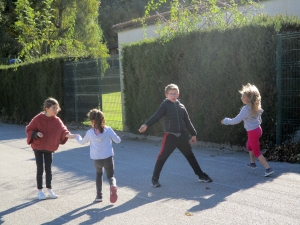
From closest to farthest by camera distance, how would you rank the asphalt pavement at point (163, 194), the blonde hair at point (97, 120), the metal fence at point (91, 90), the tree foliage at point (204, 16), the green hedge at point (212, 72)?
the asphalt pavement at point (163, 194)
the blonde hair at point (97, 120)
the green hedge at point (212, 72)
the tree foliage at point (204, 16)
the metal fence at point (91, 90)

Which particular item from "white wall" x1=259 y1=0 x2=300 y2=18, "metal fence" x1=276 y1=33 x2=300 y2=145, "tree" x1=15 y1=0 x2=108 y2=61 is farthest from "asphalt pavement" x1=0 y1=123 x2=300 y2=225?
"tree" x1=15 y1=0 x2=108 y2=61

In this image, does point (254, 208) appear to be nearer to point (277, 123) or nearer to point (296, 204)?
point (296, 204)

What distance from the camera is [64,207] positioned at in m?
6.91

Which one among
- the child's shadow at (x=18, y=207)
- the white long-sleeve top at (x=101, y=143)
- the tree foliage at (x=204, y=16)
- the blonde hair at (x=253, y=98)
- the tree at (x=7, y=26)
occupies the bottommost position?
the child's shadow at (x=18, y=207)

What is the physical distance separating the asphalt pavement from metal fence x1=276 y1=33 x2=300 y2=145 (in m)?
0.97

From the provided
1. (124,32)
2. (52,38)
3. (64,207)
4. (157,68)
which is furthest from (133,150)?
(52,38)

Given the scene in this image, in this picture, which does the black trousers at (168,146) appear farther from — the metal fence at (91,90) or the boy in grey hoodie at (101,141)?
the metal fence at (91,90)

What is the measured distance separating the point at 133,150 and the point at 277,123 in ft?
12.2

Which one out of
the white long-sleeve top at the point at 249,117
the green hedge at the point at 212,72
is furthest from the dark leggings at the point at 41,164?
the green hedge at the point at 212,72

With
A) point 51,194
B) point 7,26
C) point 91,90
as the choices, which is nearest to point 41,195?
point 51,194

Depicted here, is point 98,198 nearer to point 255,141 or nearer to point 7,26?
point 255,141

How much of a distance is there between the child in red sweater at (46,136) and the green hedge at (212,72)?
451 centimetres

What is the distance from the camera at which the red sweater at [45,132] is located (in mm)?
7357

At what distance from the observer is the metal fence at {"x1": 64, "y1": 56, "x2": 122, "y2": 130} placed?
15695 millimetres
